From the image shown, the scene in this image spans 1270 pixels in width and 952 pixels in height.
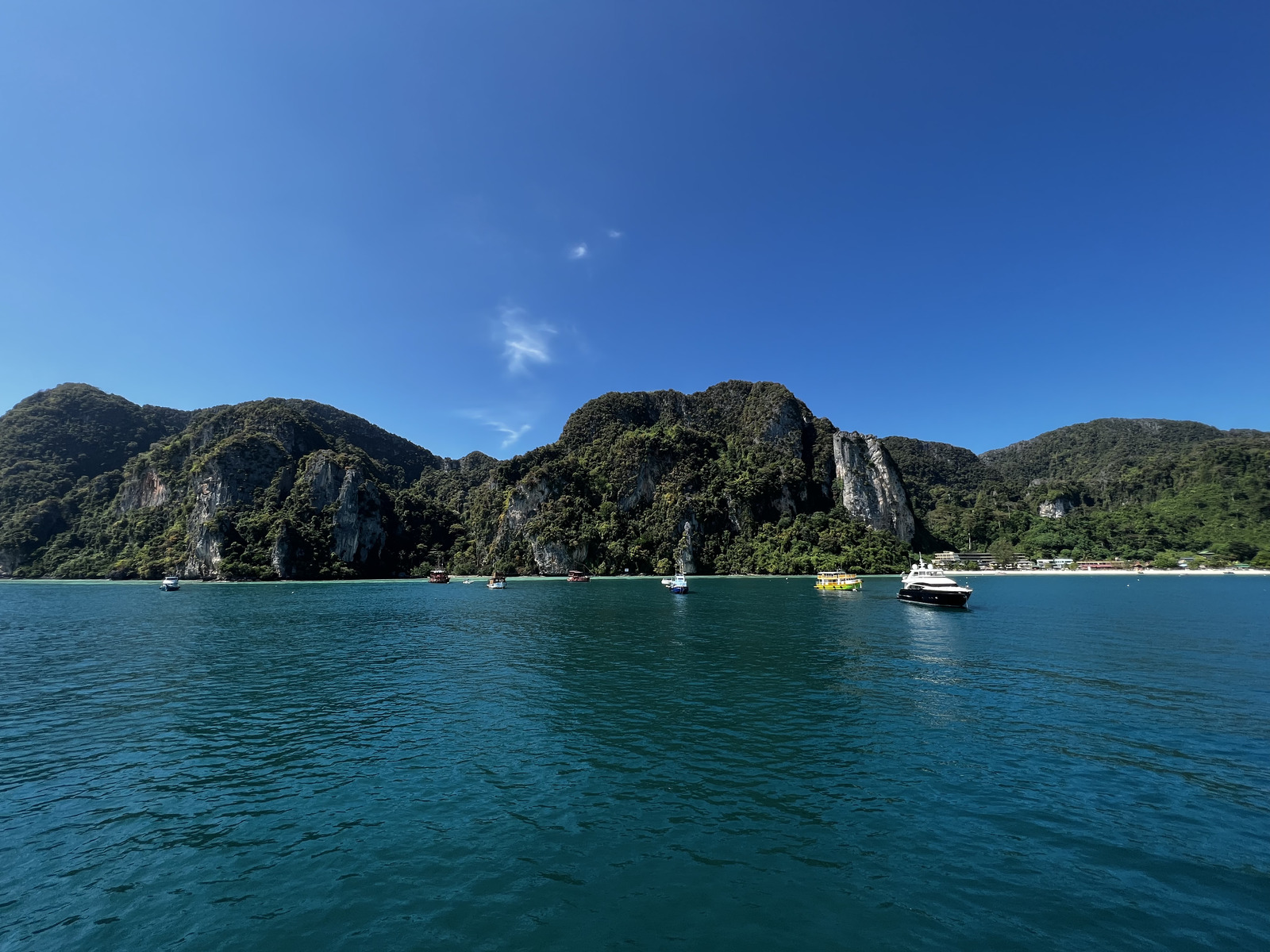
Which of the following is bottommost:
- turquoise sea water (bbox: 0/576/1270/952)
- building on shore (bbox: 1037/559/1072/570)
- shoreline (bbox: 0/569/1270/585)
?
shoreline (bbox: 0/569/1270/585)

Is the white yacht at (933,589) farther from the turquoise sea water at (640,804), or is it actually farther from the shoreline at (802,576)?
the shoreline at (802,576)

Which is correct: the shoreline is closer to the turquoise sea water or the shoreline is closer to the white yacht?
the white yacht

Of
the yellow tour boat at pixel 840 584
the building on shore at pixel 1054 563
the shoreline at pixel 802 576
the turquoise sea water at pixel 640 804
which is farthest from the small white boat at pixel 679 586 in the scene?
the building on shore at pixel 1054 563

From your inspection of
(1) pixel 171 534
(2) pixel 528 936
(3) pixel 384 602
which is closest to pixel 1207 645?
(2) pixel 528 936

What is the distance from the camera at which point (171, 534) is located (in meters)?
191

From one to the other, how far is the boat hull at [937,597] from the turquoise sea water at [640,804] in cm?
3225

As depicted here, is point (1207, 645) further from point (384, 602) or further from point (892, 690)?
point (384, 602)

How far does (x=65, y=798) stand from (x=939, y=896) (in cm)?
2311

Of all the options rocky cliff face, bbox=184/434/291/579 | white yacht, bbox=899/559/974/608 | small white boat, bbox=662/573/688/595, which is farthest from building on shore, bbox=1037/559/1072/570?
rocky cliff face, bbox=184/434/291/579

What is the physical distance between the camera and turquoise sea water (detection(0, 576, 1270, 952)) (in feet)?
32.0

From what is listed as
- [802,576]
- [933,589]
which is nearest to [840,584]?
[933,589]

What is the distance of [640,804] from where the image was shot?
14516 mm

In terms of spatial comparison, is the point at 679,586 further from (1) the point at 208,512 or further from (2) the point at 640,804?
(1) the point at 208,512

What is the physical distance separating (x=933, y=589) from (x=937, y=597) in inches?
44.9
